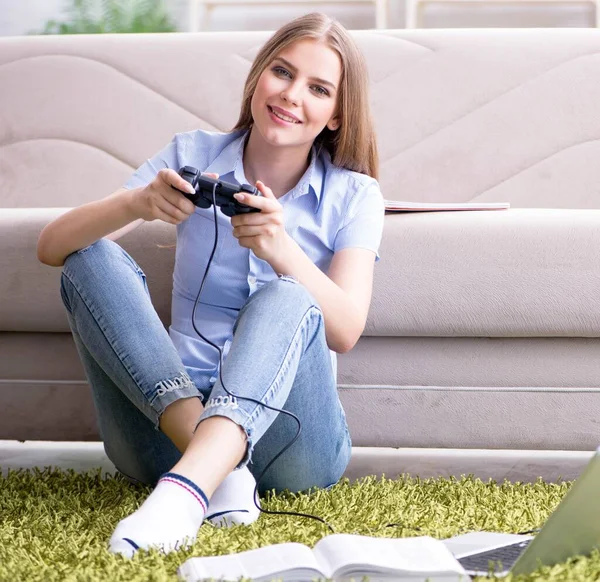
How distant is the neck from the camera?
1.45 meters

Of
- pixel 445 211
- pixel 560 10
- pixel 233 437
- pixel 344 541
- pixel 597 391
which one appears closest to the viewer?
pixel 344 541

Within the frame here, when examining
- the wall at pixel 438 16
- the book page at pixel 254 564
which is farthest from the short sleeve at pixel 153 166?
the wall at pixel 438 16

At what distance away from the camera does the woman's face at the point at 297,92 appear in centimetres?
137

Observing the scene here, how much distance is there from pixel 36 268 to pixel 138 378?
501 mm

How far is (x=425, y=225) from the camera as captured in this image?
1555 millimetres

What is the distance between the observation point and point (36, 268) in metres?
1.58

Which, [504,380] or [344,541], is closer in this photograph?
[344,541]

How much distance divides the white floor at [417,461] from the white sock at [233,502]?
55cm

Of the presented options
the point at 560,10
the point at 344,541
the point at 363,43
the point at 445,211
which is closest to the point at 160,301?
the point at 445,211

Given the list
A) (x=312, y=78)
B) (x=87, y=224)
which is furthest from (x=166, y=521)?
(x=312, y=78)

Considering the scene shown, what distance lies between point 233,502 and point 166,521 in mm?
170

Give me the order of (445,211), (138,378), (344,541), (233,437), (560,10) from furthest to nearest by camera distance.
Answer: (560,10) < (445,211) < (138,378) < (233,437) < (344,541)

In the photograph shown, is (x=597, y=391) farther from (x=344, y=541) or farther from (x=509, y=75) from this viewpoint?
(x=509, y=75)

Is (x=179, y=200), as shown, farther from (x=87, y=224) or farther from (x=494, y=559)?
(x=494, y=559)
